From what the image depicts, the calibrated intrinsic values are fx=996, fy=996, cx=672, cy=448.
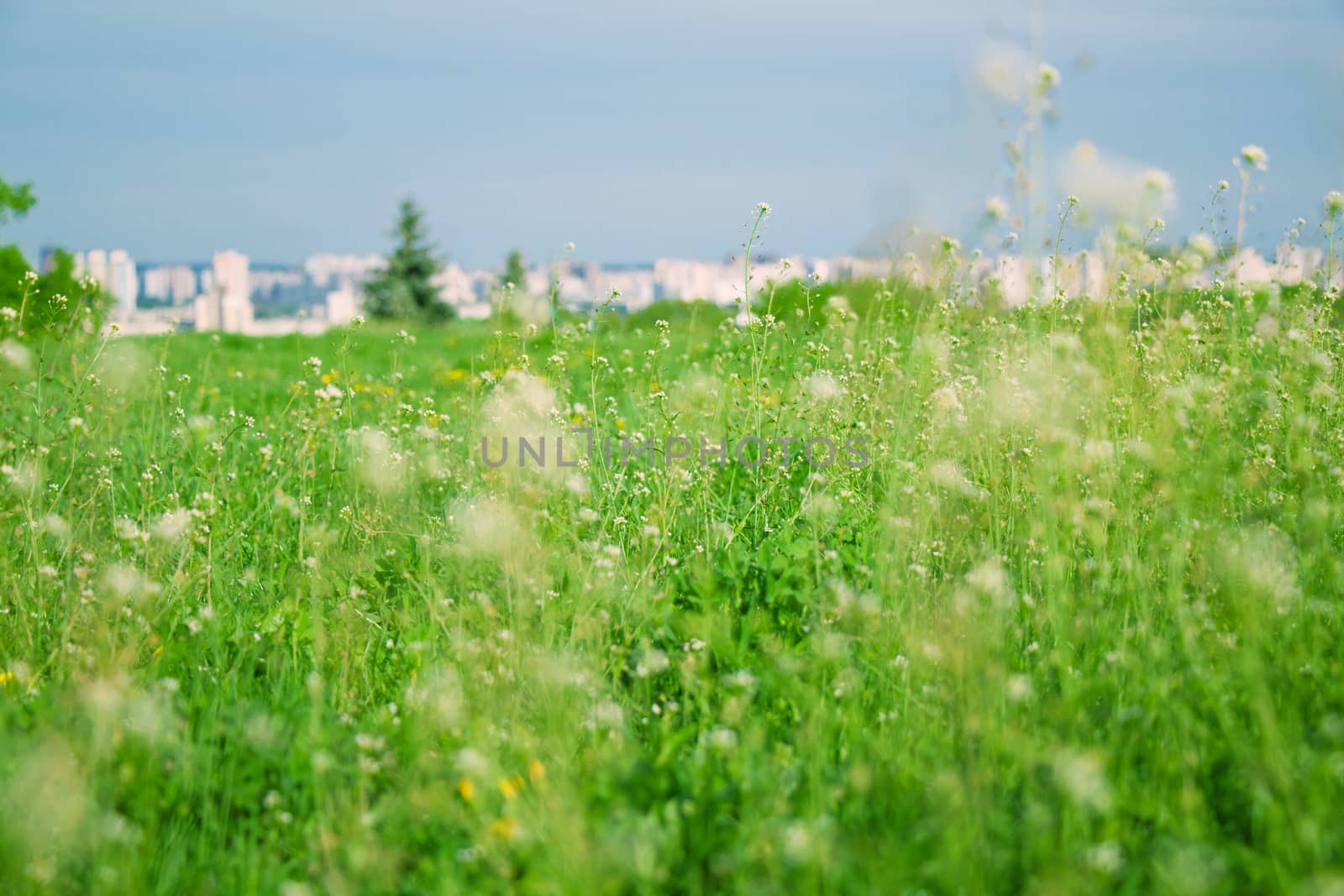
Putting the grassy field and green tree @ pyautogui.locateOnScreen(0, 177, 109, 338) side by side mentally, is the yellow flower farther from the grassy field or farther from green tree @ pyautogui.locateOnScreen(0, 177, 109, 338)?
green tree @ pyautogui.locateOnScreen(0, 177, 109, 338)

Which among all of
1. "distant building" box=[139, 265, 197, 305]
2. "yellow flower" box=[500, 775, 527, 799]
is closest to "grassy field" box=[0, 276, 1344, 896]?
"yellow flower" box=[500, 775, 527, 799]

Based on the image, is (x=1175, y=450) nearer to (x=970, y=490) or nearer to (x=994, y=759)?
(x=970, y=490)

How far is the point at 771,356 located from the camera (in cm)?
428

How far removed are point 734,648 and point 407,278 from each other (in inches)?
2059

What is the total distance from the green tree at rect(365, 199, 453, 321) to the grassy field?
47.8 metres

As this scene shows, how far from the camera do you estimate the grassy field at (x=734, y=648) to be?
6.09 ft

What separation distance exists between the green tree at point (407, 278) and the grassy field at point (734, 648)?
47.8 m

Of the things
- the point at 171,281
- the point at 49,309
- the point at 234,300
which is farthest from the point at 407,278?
the point at 171,281

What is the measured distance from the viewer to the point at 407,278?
5203cm

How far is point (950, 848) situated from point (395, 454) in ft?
9.07

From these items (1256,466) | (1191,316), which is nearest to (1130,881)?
(1256,466)

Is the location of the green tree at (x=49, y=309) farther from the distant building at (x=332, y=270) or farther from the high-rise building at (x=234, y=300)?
the distant building at (x=332, y=270)

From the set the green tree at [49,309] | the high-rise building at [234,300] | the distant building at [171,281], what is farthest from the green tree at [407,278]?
the distant building at [171,281]

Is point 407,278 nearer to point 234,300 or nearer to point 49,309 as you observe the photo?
point 234,300
